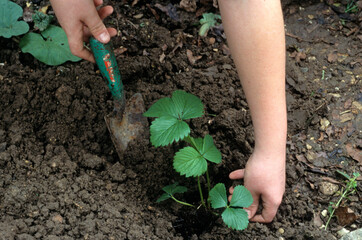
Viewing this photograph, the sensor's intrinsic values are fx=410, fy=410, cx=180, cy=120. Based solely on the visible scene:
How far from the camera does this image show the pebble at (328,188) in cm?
209

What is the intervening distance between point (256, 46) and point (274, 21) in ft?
0.35

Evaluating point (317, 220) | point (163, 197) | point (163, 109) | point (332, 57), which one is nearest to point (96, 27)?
point (163, 109)

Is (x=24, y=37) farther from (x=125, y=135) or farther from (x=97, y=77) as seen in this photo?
(x=125, y=135)

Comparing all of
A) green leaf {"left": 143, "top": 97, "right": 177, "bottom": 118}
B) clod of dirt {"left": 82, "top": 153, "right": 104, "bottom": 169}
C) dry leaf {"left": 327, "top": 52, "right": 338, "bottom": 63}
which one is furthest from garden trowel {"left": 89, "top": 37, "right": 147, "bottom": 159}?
dry leaf {"left": 327, "top": 52, "right": 338, "bottom": 63}

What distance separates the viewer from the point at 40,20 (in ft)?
8.20

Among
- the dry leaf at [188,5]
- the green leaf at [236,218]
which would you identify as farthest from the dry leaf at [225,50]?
the green leaf at [236,218]

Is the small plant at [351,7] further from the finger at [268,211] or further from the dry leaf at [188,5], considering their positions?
the finger at [268,211]

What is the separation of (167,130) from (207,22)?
51.3 inches

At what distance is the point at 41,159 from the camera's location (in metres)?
2.05

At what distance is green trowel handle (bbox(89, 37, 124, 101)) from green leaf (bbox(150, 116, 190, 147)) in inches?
18.1

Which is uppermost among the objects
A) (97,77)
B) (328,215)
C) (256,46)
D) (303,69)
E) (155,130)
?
(256,46)

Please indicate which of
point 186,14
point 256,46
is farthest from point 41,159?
point 186,14

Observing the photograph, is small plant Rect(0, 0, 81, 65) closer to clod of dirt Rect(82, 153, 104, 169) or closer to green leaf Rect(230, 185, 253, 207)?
clod of dirt Rect(82, 153, 104, 169)

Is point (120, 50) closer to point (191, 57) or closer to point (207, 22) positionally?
point (191, 57)
